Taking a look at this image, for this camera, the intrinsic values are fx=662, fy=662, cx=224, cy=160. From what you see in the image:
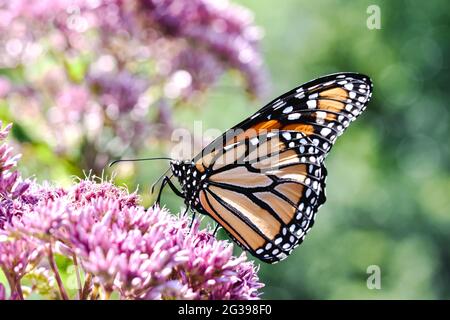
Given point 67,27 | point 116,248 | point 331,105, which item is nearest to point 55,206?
point 116,248

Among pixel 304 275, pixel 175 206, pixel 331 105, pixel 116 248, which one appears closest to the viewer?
pixel 116 248

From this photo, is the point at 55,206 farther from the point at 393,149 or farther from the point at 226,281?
the point at 393,149

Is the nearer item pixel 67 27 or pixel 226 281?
pixel 226 281

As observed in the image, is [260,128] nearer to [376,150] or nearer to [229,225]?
[229,225]

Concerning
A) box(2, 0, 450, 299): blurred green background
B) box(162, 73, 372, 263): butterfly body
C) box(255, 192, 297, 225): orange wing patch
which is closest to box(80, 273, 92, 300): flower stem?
box(162, 73, 372, 263): butterfly body

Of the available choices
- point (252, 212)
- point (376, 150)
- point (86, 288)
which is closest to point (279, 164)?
point (252, 212)

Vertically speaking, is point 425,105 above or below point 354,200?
above

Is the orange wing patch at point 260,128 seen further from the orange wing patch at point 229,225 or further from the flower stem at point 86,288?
the flower stem at point 86,288

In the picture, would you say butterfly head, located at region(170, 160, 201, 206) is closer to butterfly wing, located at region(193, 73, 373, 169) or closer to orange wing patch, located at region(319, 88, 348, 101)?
butterfly wing, located at region(193, 73, 373, 169)
